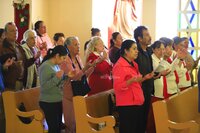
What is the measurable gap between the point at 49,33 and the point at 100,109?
14.4 feet

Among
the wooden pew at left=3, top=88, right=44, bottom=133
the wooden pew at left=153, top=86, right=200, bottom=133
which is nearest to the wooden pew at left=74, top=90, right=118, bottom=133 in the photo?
the wooden pew at left=3, top=88, right=44, bottom=133

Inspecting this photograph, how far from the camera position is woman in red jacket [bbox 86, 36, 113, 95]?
525 centimetres

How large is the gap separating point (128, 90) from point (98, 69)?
1.17 m

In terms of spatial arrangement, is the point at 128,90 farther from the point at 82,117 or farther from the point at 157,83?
the point at 157,83

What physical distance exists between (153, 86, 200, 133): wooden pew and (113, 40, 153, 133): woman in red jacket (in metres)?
0.34

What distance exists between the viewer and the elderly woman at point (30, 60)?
17.8 ft

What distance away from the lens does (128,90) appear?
13.8ft

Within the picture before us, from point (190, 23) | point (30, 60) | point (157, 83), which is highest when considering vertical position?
point (190, 23)

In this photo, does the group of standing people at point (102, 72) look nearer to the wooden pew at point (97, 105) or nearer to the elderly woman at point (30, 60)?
the elderly woman at point (30, 60)

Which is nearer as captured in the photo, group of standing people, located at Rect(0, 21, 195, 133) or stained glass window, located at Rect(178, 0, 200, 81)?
group of standing people, located at Rect(0, 21, 195, 133)

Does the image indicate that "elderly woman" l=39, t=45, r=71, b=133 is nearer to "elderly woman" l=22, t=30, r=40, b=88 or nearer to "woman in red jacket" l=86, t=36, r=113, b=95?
"woman in red jacket" l=86, t=36, r=113, b=95

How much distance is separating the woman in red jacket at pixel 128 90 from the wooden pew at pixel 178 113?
34 centimetres

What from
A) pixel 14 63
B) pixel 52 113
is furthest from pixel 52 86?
pixel 14 63

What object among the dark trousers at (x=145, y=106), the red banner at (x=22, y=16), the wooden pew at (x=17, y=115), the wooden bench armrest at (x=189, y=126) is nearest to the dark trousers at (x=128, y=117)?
the dark trousers at (x=145, y=106)
